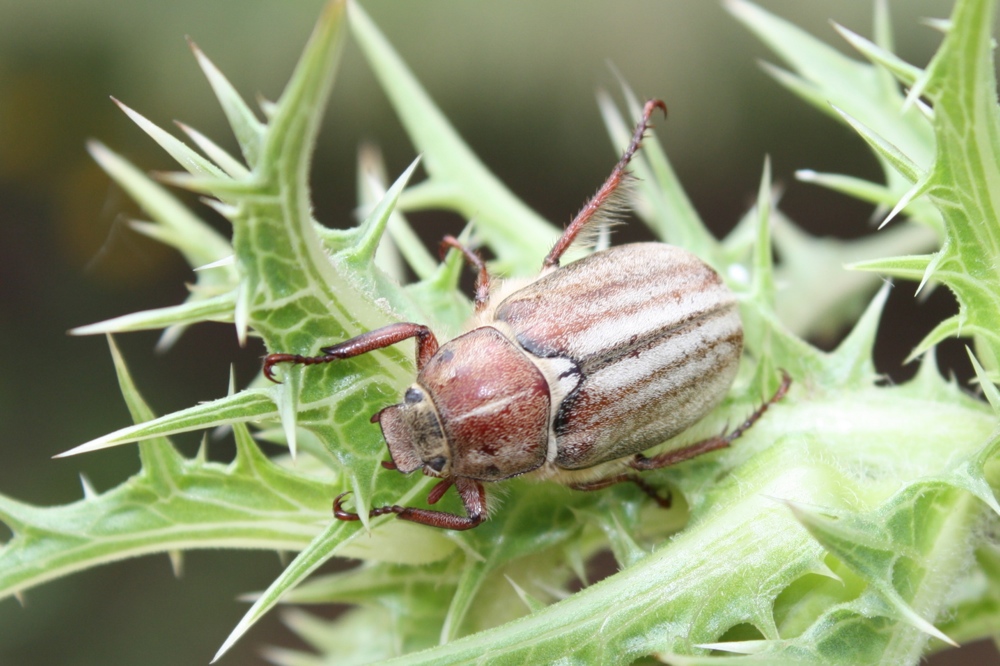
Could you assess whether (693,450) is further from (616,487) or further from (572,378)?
(572,378)

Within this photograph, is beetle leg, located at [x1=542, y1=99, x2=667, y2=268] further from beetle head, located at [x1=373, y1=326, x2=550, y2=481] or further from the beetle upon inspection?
beetle head, located at [x1=373, y1=326, x2=550, y2=481]

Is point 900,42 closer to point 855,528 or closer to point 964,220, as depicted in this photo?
point 964,220

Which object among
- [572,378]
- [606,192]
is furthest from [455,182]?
[572,378]

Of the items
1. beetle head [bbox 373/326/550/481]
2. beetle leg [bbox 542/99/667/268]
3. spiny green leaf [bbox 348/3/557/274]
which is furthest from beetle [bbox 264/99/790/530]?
spiny green leaf [bbox 348/3/557/274]

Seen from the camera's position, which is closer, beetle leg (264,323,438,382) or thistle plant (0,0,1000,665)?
thistle plant (0,0,1000,665)

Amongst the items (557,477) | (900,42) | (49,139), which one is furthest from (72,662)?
(900,42)
